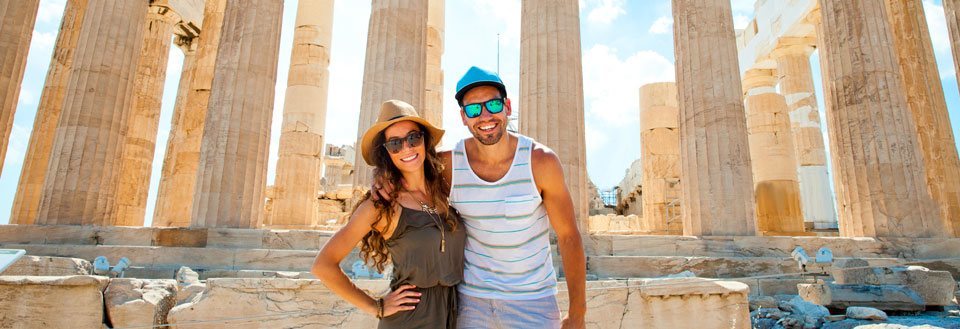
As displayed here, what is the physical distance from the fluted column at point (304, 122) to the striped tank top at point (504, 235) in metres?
17.5

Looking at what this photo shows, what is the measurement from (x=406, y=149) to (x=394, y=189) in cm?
19

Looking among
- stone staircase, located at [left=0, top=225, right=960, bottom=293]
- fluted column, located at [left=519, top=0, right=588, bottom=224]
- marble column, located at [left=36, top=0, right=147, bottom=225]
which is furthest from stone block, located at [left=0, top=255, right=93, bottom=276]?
fluted column, located at [left=519, top=0, right=588, bottom=224]

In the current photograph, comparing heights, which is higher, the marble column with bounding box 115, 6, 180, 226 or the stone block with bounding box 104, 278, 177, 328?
the marble column with bounding box 115, 6, 180, 226

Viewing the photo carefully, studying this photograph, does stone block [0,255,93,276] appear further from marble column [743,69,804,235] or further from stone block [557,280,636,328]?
marble column [743,69,804,235]

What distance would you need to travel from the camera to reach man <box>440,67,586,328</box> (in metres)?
2.27

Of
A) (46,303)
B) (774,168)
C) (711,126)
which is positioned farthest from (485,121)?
(774,168)

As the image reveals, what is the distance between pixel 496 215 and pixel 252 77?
534 inches

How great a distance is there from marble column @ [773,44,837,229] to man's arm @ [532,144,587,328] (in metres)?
25.1

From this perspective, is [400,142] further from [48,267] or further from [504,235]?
[48,267]

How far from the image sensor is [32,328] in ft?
16.9

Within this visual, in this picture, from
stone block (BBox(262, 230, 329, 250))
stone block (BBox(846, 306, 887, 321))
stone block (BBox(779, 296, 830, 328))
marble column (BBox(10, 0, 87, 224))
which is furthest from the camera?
marble column (BBox(10, 0, 87, 224))

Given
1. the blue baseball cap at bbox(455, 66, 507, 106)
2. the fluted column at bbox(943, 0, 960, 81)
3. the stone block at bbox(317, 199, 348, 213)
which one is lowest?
the blue baseball cap at bbox(455, 66, 507, 106)

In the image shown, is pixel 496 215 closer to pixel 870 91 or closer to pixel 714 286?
pixel 714 286

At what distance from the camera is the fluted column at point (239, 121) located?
13.2 meters
